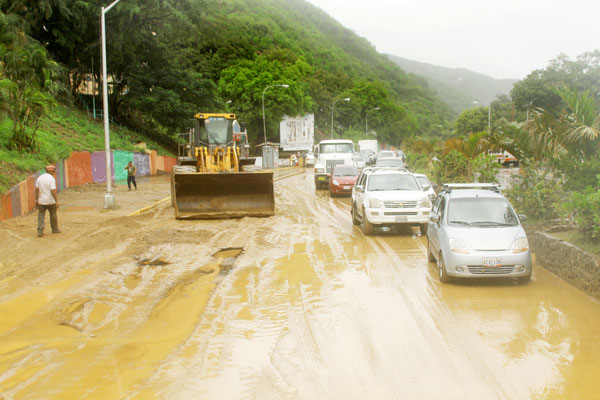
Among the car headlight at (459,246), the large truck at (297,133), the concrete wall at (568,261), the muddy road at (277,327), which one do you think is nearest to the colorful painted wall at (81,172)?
the muddy road at (277,327)

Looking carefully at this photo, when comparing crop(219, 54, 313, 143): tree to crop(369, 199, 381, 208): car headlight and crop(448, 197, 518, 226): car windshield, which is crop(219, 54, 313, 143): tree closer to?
crop(369, 199, 381, 208): car headlight

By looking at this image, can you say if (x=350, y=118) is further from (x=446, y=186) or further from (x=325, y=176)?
(x=446, y=186)

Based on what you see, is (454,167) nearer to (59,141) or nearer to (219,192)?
(219,192)

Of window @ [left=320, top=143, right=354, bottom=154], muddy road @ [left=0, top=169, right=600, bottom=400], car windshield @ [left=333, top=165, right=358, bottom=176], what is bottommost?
muddy road @ [left=0, top=169, right=600, bottom=400]

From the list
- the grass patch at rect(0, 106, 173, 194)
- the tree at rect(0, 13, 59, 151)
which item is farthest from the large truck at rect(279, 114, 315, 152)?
the tree at rect(0, 13, 59, 151)

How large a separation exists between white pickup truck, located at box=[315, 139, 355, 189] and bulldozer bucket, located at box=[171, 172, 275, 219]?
1380cm

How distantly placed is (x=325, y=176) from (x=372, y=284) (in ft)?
76.1

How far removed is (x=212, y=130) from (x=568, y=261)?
14.4 m

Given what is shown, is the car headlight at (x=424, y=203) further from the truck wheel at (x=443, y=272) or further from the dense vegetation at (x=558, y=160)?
the truck wheel at (x=443, y=272)

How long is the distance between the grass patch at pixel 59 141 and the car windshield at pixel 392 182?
36.1 feet

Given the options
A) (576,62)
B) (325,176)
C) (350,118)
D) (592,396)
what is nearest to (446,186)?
(592,396)

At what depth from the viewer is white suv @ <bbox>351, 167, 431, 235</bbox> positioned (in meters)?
14.8

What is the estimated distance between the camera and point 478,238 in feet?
30.7

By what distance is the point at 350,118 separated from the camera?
111 m
